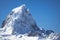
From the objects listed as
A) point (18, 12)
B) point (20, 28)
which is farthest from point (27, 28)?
point (18, 12)

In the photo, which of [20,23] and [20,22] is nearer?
[20,23]

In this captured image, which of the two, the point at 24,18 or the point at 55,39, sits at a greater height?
the point at 24,18

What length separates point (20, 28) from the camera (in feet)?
200

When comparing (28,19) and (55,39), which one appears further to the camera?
(28,19)

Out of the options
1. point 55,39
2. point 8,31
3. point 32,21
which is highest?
point 32,21

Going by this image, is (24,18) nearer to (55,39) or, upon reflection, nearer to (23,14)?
(23,14)

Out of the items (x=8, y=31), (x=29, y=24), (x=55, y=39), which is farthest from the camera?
(x=29, y=24)

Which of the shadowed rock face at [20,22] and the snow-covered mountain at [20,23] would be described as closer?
the snow-covered mountain at [20,23]

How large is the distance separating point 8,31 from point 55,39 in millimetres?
18487

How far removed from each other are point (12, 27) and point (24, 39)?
13905mm

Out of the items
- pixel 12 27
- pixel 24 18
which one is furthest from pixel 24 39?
pixel 24 18

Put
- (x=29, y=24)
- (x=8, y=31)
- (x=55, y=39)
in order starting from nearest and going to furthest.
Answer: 1. (x=55, y=39)
2. (x=8, y=31)
3. (x=29, y=24)

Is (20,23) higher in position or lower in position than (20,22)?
lower

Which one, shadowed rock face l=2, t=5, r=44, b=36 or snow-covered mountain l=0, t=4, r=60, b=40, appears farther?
shadowed rock face l=2, t=5, r=44, b=36
